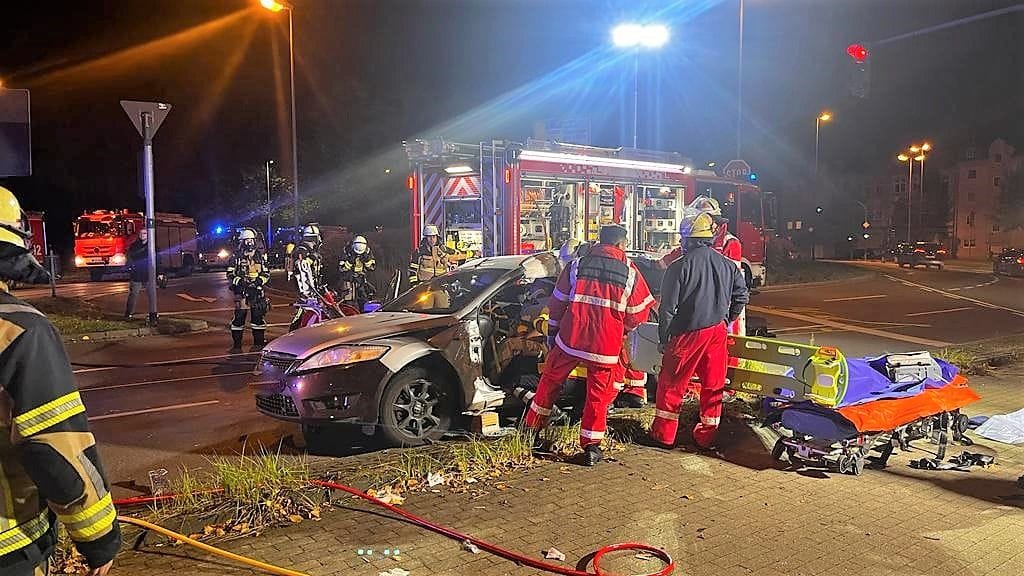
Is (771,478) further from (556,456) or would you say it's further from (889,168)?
(889,168)

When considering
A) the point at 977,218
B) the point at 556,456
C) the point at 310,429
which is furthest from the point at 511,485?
the point at 977,218

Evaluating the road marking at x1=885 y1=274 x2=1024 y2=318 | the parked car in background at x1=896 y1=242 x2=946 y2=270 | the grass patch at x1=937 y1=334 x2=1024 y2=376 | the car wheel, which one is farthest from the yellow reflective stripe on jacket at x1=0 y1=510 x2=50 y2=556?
the parked car in background at x1=896 y1=242 x2=946 y2=270

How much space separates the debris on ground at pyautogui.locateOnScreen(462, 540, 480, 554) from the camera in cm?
421

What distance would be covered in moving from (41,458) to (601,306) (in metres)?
4.17

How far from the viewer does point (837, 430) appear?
5.41m

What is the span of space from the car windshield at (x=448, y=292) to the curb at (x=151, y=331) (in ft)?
26.8

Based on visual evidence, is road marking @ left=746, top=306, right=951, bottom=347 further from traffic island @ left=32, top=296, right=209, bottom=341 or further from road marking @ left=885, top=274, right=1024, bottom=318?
traffic island @ left=32, top=296, right=209, bottom=341

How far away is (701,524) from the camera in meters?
4.61

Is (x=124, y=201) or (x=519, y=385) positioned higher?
(x=124, y=201)

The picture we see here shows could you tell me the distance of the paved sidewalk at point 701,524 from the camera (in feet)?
13.2

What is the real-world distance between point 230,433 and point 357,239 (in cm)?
501

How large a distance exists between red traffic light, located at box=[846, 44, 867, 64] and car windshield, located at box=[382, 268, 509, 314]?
872 centimetres

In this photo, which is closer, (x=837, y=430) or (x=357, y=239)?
(x=837, y=430)

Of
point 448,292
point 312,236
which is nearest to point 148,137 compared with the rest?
point 312,236
